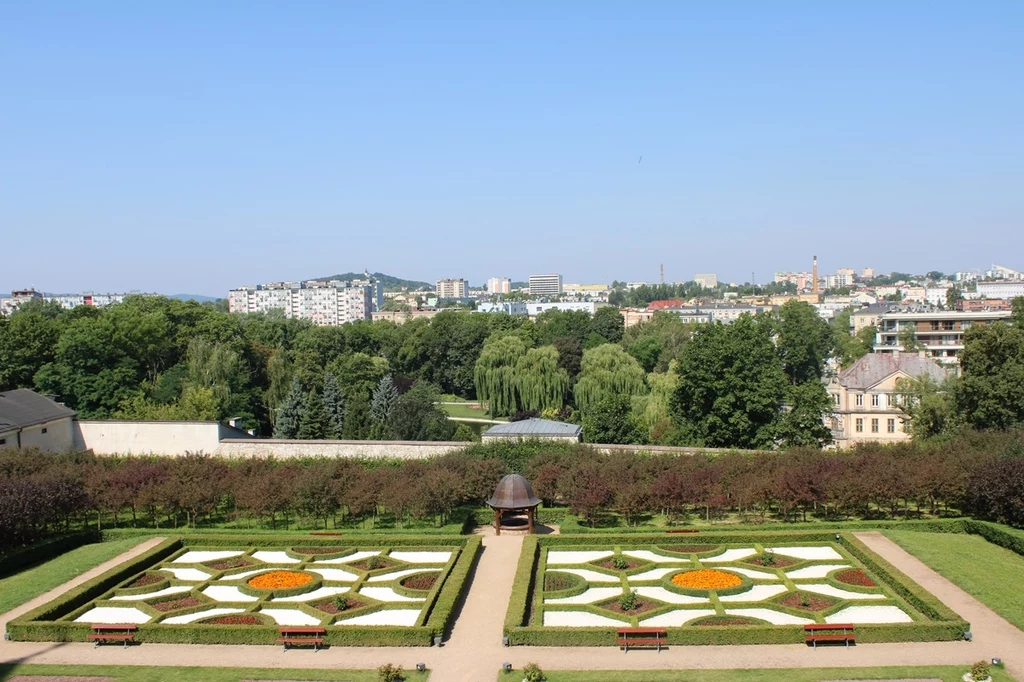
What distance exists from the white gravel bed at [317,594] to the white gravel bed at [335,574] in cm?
60

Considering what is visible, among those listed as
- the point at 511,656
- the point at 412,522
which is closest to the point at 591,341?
the point at 412,522

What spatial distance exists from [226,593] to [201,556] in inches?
152

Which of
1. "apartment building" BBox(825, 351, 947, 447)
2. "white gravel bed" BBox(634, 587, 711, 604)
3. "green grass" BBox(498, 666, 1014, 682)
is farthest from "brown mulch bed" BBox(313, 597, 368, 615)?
"apartment building" BBox(825, 351, 947, 447)

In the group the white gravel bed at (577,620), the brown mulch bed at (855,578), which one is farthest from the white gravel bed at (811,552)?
the white gravel bed at (577,620)

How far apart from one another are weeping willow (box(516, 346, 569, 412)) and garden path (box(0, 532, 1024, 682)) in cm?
3620

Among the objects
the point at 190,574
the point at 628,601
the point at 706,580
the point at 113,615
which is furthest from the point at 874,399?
the point at 113,615

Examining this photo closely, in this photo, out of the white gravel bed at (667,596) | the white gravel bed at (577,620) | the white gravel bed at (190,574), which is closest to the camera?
the white gravel bed at (577,620)

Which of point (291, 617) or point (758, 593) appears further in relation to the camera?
point (758, 593)

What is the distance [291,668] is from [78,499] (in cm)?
1386

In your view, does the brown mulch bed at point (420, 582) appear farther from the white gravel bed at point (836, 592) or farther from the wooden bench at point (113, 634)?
the white gravel bed at point (836, 592)

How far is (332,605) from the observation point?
21.1 m

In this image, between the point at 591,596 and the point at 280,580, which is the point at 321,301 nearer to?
the point at 280,580

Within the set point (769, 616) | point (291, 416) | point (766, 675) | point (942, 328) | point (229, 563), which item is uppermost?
point (942, 328)

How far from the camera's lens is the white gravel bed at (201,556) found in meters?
25.4
